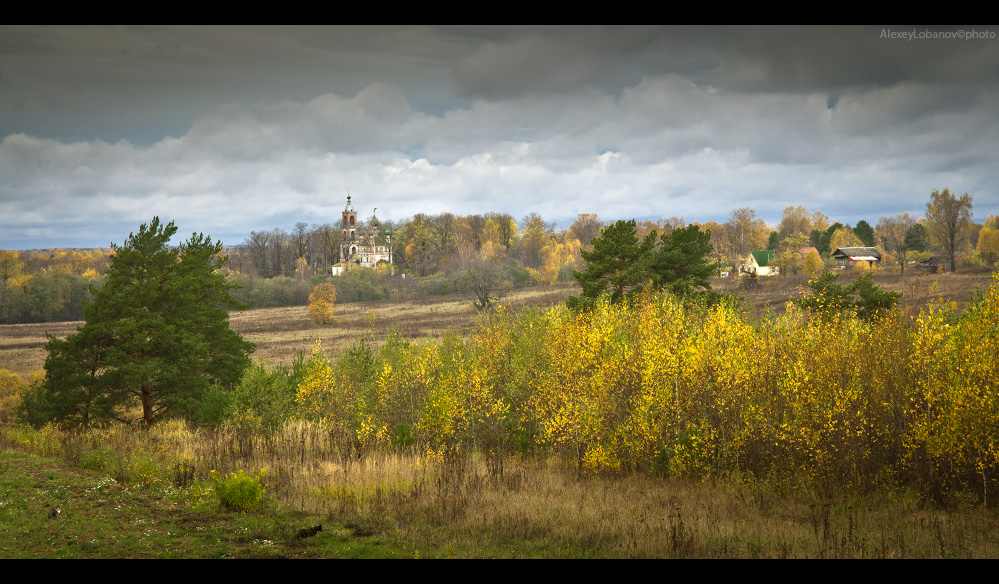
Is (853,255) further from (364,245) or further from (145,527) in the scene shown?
(145,527)

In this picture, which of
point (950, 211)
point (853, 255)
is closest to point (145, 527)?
point (950, 211)

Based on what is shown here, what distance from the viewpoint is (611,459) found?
611 inches

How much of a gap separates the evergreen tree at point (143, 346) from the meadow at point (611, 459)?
3569mm

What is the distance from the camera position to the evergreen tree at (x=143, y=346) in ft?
80.0

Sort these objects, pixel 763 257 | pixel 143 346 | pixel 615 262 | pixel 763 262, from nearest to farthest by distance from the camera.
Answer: pixel 143 346 → pixel 615 262 → pixel 763 262 → pixel 763 257

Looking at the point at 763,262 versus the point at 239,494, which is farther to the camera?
the point at 763,262

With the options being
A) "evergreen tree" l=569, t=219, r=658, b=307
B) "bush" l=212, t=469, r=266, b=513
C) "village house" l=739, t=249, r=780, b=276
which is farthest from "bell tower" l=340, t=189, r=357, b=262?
"bush" l=212, t=469, r=266, b=513

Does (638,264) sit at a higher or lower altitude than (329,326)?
higher

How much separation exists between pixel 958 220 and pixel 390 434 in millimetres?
64073

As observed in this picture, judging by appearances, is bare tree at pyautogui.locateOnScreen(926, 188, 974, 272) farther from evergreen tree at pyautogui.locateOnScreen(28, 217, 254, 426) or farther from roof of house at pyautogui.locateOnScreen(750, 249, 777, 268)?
evergreen tree at pyautogui.locateOnScreen(28, 217, 254, 426)

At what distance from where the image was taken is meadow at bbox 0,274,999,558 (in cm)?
1095

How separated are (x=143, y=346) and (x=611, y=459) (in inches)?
802

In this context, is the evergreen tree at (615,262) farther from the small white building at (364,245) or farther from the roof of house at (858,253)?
the small white building at (364,245)

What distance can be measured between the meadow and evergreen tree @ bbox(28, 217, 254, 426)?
3.57m
